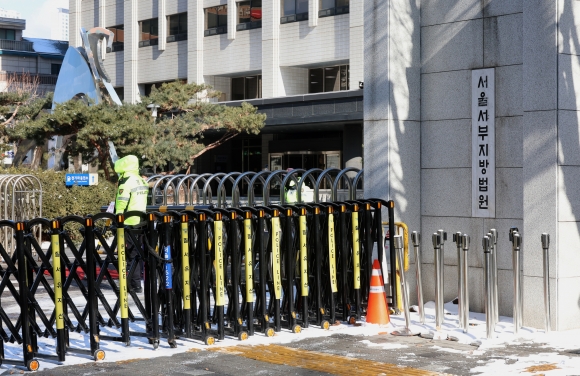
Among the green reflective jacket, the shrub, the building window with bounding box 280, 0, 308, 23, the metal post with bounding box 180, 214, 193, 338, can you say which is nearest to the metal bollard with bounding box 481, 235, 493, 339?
the metal post with bounding box 180, 214, 193, 338

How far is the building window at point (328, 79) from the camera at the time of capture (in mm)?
45875

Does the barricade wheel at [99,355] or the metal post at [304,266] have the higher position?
the metal post at [304,266]

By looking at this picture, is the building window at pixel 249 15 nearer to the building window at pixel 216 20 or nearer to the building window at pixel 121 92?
the building window at pixel 216 20

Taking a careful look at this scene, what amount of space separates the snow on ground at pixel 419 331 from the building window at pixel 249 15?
39275mm

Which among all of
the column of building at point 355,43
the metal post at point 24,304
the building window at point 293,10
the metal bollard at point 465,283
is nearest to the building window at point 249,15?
the building window at point 293,10

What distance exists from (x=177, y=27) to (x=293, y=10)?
9983 millimetres

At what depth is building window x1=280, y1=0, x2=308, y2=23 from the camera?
46250mm

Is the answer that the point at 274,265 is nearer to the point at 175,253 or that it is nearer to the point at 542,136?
the point at 175,253

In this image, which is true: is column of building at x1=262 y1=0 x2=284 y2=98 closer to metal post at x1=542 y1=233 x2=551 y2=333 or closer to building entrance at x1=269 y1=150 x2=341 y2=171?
building entrance at x1=269 y1=150 x2=341 y2=171

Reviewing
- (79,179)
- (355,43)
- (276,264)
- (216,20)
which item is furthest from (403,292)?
(216,20)

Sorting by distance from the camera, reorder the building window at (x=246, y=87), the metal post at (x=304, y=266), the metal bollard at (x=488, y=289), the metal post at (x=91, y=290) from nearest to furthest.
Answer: the metal post at (x=91, y=290), the metal bollard at (x=488, y=289), the metal post at (x=304, y=266), the building window at (x=246, y=87)

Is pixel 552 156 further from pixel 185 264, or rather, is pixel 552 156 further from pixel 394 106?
pixel 185 264

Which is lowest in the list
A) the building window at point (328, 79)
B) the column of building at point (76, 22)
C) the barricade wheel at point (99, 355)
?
the barricade wheel at point (99, 355)

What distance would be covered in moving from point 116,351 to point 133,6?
49.5 meters
